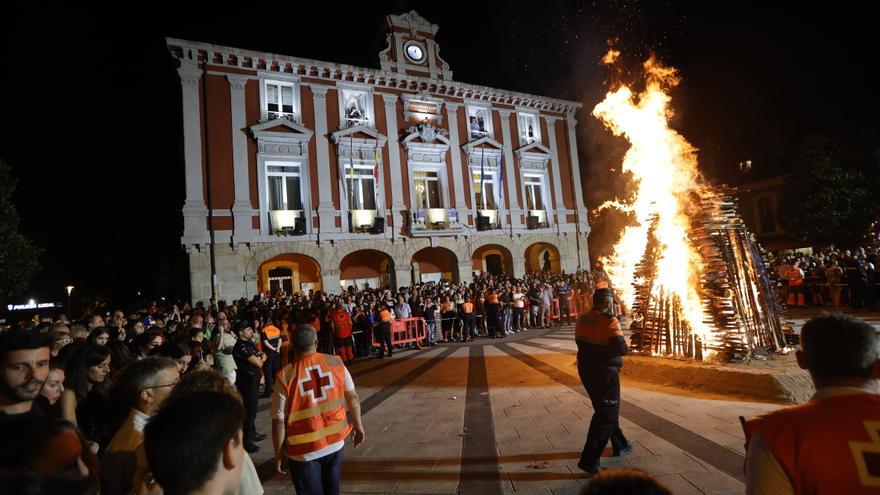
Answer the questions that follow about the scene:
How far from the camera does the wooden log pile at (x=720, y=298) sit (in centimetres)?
695

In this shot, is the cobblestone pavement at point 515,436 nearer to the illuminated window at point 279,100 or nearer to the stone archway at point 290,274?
the stone archway at point 290,274

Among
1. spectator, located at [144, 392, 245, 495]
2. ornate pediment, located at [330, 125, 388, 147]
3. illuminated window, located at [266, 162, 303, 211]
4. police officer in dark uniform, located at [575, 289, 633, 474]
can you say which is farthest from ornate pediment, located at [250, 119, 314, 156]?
spectator, located at [144, 392, 245, 495]

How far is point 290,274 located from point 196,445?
2048 centimetres

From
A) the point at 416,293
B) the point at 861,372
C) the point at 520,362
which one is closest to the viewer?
the point at 861,372

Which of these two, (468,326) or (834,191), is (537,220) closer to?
(468,326)

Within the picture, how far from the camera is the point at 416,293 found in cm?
1633

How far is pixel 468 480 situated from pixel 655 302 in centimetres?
537

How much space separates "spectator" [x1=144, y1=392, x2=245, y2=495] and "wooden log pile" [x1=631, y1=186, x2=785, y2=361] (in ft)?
24.6

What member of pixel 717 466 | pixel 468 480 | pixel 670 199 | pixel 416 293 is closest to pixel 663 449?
pixel 717 466

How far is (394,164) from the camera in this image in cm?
2158

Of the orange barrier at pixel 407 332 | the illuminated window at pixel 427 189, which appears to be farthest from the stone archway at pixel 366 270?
the orange barrier at pixel 407 332

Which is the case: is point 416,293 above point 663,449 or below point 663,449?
above

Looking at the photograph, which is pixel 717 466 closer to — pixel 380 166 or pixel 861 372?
pixel 861 372

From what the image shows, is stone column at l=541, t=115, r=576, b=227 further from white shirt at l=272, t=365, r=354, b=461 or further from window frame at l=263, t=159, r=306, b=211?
white shirt at l=272, t=365, r=354, b=461
